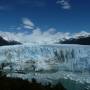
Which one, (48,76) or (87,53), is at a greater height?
(87,53)

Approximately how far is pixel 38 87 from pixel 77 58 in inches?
433

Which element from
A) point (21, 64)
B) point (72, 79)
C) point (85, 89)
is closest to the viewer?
point (85, 89)

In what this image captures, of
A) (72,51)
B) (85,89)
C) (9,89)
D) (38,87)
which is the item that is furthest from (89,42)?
(9,89)

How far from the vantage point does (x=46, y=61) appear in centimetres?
3562

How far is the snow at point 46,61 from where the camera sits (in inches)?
1308

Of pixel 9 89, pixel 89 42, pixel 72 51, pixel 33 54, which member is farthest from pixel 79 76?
pixel 89 42

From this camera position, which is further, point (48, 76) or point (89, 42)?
point (89, 42)

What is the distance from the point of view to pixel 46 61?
3562 centimetres

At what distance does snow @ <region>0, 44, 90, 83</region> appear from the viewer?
33.2 metres

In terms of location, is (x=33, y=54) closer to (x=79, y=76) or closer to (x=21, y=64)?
(x=21, y=64)

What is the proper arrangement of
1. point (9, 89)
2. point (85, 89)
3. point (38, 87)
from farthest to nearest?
point (85, 89), point (38, 87), point (9, 89)

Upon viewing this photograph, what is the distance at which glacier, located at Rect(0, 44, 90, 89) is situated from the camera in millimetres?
33156

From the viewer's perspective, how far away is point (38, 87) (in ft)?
79.5

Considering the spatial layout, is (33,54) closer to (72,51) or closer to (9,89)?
(72,51)
